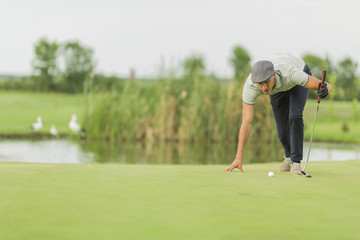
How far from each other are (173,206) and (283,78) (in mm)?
2179

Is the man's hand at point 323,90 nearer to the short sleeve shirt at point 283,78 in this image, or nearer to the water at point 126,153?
the short sleeve shirt at point 283,78

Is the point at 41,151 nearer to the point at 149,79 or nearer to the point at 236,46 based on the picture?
the point at 149,79

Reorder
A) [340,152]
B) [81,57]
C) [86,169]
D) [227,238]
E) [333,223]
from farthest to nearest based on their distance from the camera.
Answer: [81,57]
[340,152]
[86,169]
[333,223]
[227,238]

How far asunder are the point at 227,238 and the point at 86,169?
273 cm

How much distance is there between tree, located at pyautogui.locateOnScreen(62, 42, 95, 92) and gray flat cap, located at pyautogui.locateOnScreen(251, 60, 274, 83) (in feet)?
193

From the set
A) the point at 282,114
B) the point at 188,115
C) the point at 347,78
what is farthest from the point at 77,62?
the point at 282,114

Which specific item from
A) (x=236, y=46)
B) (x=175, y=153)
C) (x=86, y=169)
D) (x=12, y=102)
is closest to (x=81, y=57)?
(x=236, y=46)

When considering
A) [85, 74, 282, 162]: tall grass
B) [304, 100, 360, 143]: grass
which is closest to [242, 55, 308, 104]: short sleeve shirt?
[85, 74, 282, 162]: tall grass

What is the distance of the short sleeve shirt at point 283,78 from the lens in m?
4.81

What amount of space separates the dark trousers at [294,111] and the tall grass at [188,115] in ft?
31.9

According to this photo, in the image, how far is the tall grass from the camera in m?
15.6

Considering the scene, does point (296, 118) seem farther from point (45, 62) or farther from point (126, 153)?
point (45, 62)

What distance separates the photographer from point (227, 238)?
2.58 meters

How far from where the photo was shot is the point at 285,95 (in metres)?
5.47
